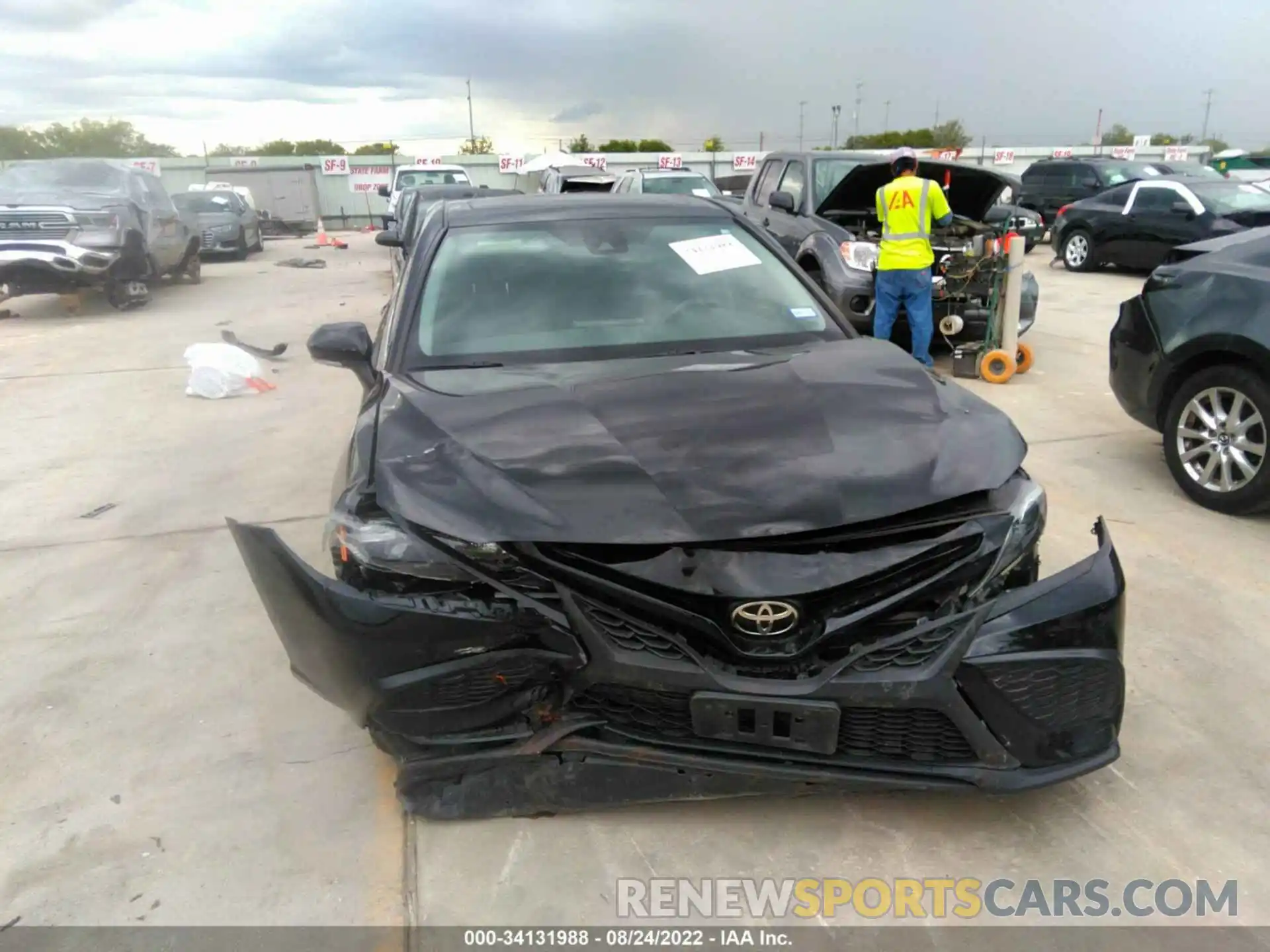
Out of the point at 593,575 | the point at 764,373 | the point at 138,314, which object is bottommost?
the point at 138,314

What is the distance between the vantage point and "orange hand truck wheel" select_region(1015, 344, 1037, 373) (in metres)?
8.08

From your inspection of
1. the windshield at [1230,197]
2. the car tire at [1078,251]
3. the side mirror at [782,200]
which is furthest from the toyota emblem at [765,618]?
the car tire at [1078,251]

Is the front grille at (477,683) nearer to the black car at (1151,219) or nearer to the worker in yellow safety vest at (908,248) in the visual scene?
the worker in yellow safety vest at (908,248)

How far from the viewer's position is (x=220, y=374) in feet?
25.9

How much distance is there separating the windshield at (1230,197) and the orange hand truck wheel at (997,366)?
789 centimetres

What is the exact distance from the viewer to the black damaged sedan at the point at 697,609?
2191mm

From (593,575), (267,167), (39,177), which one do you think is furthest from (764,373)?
(267,167)

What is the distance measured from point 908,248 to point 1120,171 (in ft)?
47.7

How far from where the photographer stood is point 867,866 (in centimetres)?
241

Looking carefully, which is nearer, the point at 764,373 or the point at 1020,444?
the point at 1020,444

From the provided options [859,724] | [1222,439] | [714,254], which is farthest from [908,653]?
[1222,439]

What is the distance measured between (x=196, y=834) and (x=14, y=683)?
4.62 feet

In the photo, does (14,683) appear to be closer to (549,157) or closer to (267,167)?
(549,157)

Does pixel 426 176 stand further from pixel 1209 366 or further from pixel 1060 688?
pixel 1060 688
